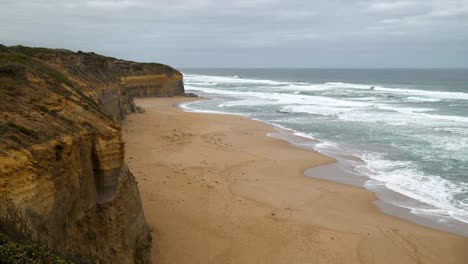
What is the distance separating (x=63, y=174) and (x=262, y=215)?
6.89 metres

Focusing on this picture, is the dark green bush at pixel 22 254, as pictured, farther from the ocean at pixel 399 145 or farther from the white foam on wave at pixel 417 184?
the white foam on wave at pixel 417 184

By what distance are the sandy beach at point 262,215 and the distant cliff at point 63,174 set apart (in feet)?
6.11

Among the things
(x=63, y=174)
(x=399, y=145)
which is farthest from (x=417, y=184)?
(x=63, y=174)

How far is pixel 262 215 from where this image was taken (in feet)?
39.9

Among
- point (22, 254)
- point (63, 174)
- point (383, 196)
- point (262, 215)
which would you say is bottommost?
point (383, 196)

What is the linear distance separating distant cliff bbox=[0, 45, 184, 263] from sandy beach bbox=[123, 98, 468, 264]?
1.86m

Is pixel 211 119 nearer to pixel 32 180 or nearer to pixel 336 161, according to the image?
pixel 336 161

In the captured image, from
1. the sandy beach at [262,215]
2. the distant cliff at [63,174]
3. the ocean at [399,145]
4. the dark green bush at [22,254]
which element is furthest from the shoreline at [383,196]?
the dark green bush at [22,254]

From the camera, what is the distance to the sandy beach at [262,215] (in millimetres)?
9945

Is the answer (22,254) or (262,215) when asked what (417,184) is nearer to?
(262,215)

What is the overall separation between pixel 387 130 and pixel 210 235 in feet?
66.2

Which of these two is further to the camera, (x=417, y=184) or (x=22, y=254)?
(x=417, y=184)

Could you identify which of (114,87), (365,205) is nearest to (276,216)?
(365,205)

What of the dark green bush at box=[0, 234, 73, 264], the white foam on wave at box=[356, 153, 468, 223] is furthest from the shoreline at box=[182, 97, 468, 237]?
the dark green bush at box=[0, 234, 73, 264]
